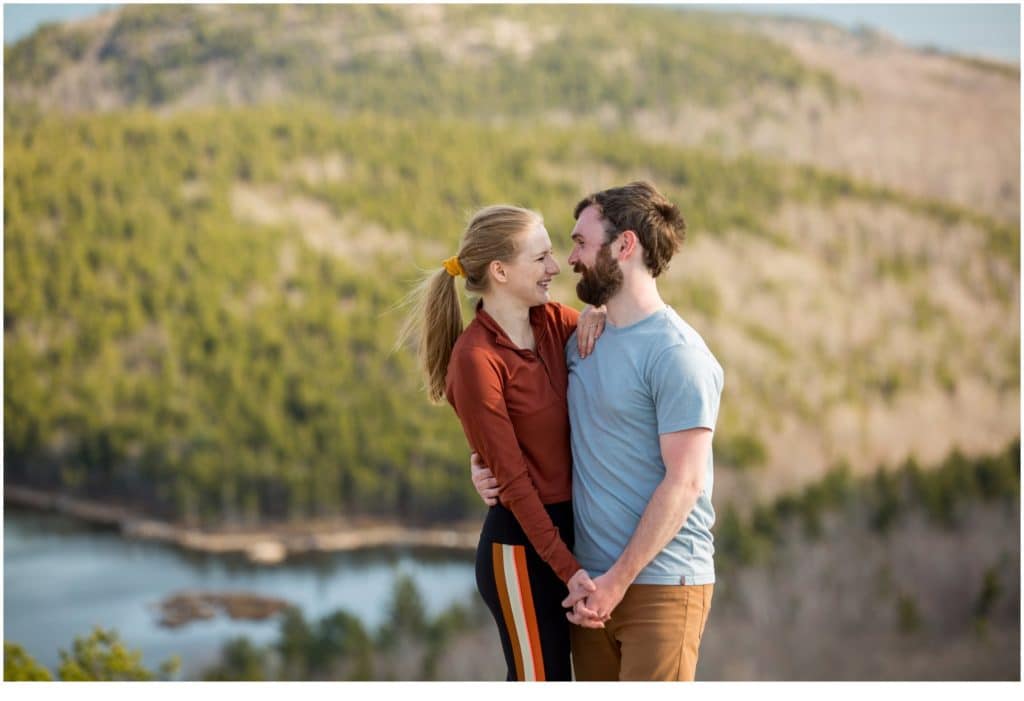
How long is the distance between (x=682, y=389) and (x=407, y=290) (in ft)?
21.2

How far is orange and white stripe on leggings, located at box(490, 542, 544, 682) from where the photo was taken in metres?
1.93

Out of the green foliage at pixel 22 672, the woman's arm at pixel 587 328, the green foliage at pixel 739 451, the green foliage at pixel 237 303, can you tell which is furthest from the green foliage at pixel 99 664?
the green foliage at pixel 739 451

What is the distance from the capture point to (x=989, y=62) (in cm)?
818

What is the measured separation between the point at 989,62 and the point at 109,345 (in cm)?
616

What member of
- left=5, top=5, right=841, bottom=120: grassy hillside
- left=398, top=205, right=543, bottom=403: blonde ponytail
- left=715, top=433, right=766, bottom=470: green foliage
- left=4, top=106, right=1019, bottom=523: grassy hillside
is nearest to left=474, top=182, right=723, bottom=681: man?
left=398, top=205, right=543, bottom=403: blonde ponytail

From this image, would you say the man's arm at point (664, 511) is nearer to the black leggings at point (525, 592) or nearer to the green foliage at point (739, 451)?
the black leggings at point (525, 592)

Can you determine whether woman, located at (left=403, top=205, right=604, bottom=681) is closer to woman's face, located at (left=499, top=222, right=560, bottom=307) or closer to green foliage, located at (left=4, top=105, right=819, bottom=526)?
woman's face, located at (left=499, top=222, right=560, bottom=307)

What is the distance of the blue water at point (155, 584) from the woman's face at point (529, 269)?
5.69 m

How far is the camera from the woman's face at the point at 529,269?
1.96 metres

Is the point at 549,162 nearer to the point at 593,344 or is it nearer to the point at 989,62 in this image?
the point at 989,62

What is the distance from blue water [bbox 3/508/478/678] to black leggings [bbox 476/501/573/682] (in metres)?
5.54

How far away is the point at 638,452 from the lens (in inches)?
74.0

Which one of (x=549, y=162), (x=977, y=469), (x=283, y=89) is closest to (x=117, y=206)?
(x=283, y=89)
